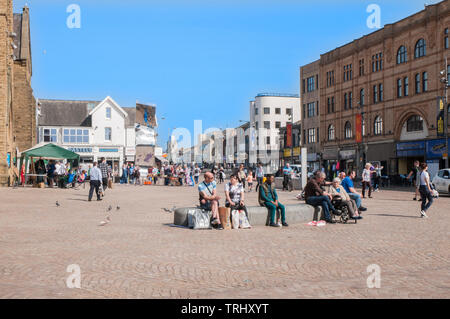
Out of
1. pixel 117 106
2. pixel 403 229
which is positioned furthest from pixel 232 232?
pixel 117 106

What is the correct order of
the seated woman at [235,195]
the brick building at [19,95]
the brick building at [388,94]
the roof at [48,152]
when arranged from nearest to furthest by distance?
the seated woman at [235,195], the roof at [48,152], the brick building at [19,95], the brick building at [388,94]

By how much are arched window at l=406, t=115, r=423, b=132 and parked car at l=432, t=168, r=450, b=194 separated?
1953 cm

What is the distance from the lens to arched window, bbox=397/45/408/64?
47.6m

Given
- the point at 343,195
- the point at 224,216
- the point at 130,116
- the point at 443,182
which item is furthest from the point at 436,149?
the point at 130,116

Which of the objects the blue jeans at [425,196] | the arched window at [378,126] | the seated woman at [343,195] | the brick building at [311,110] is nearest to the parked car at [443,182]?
the blue jeans at [425,196]

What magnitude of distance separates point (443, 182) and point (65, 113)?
52.6 m

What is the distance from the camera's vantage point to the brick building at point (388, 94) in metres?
43.4

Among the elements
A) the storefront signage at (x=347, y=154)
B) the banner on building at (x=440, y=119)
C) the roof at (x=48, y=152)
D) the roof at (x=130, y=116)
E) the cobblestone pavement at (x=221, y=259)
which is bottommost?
the cobblestone pavement at (x=221, y=259)

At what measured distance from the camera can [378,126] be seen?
52000 mm

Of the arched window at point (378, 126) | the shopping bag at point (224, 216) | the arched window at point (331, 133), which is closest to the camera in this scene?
the shopping bag at point (224, 216)

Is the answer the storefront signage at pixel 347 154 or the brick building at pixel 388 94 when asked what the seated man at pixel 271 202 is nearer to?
the brick building at pixel 388 94

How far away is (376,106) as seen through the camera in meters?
52.0

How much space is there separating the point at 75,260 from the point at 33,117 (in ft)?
127
